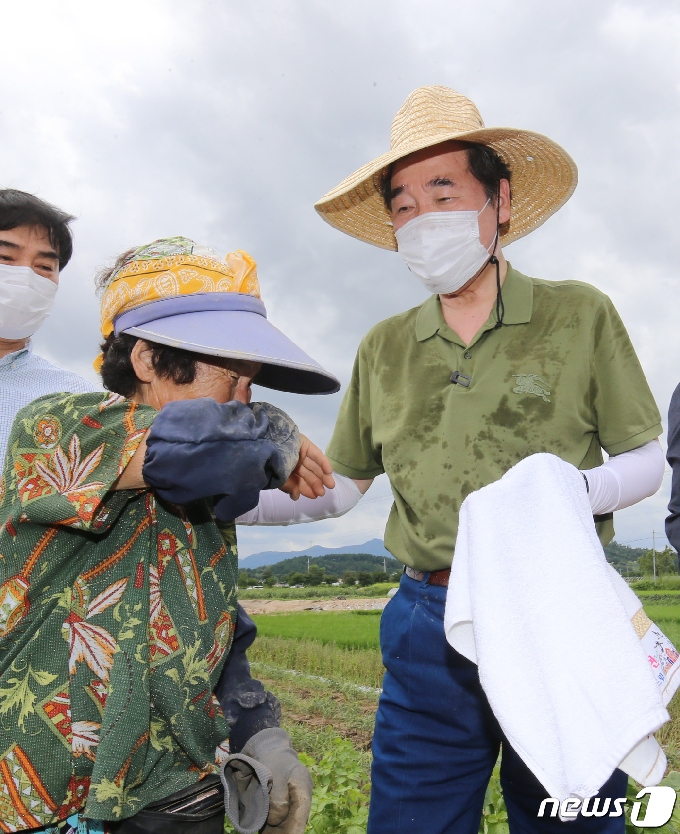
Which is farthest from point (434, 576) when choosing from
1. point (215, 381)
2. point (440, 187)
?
point (440, 187)

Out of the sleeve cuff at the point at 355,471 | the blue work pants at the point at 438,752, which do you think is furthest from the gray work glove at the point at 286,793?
the sleeve cuff at the point at 355,471

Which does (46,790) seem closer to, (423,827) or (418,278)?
(423,827)

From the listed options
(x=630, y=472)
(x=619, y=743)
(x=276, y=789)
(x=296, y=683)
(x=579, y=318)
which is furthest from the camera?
(x=296, y=683)

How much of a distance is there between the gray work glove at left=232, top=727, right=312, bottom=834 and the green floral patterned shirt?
0.69 ft

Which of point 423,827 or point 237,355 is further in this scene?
point 423,827

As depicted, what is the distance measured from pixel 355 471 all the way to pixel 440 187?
1.07 meters

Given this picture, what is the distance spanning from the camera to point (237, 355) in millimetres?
1546

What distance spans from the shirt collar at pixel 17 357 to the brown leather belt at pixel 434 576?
165 centimetres

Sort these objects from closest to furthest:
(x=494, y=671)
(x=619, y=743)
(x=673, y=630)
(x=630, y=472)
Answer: (x=619, y=743) → (x=494, y=671) → (x=630, y=472) → (x=673, y=630)

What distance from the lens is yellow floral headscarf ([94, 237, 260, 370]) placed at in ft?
5.57

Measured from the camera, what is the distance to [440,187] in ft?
8.34

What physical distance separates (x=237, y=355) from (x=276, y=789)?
1.00 meters

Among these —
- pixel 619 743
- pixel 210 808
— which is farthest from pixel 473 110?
pixel 210 808

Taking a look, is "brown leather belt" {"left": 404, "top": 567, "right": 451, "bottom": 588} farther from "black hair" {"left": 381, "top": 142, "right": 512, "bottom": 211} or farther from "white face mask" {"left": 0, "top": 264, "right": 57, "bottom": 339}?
"white face mask" {"left": 0, "top": 264, "right": 57, "bottom": 339}
